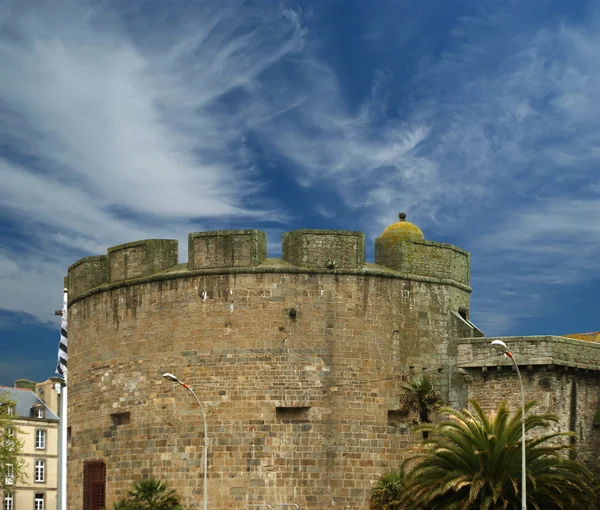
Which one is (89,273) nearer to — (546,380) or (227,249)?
(227,249)

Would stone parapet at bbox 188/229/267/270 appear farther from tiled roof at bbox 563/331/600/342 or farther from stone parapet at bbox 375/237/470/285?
tiled roof at bbox 563/331/600/342

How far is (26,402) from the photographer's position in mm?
63500

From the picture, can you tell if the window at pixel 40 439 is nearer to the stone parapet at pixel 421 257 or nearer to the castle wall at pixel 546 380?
the stone parapet at pixel 421 257

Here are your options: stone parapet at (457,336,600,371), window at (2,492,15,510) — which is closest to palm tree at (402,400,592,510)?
stone parapet at (457,336,600,371)

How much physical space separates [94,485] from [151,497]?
10.5ft

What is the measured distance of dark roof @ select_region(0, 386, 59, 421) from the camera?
205ft

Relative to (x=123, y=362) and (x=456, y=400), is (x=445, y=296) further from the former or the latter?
(x=123, y=362)

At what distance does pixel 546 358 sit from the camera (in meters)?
31.4

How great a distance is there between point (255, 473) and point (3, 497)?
32949 millimetres

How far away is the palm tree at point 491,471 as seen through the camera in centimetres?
2722

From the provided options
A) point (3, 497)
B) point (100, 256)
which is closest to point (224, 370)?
point (100, 256)

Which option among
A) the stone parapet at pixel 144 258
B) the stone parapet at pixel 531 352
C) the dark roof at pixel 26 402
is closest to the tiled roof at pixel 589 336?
the stone parapet at pixel 531 352

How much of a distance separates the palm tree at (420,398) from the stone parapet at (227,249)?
5.89 meters

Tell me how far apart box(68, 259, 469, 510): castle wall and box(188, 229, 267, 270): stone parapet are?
35 cm
